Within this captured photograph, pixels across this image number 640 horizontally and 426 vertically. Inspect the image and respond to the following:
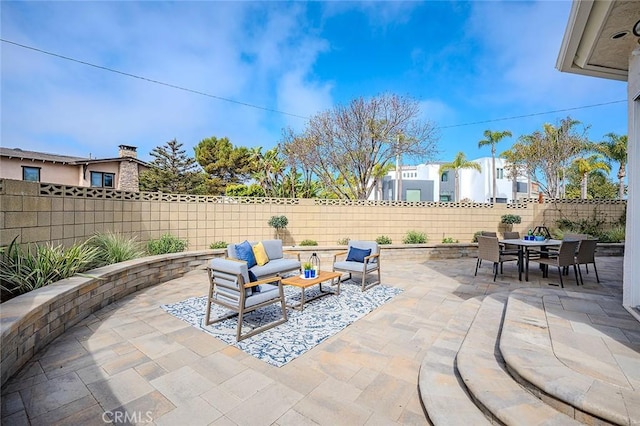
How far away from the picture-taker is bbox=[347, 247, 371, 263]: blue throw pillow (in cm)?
583

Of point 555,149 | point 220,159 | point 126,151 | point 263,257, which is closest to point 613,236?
point 555,149

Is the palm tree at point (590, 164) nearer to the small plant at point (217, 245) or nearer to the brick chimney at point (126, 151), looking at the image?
the small plant at point (217, 245)

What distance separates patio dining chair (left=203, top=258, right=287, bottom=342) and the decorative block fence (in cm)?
292

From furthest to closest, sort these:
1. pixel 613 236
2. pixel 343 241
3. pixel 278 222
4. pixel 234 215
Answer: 1. pixel 613 236
2. pixel 343 241
3. pixel 278 222
4. pixel 234 215

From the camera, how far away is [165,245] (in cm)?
678

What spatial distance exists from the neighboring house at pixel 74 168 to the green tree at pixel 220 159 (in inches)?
171

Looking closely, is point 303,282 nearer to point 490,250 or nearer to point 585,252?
point 490,250

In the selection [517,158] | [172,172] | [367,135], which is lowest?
[172,172]

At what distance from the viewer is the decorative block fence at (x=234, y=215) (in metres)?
4.43

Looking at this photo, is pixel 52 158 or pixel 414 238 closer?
pixel 414 238

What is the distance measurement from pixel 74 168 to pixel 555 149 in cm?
2436

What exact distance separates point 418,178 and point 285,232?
2410cm

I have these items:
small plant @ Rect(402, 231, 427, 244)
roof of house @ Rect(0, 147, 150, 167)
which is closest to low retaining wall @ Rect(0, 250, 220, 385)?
small plant @ Rect(402, 231, 427, 244)

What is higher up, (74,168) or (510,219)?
(74,168)
